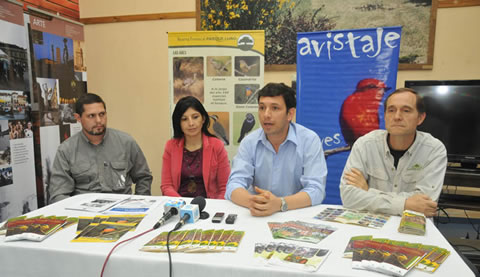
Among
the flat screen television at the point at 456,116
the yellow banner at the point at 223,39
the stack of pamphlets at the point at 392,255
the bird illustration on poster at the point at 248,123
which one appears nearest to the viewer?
the stack of pamphlets at the point at 392,255

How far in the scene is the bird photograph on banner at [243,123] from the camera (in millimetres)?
3064

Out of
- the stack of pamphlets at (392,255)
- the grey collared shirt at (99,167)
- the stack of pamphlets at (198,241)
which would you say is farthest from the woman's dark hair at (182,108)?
the stack of pamphlets at (392,255)

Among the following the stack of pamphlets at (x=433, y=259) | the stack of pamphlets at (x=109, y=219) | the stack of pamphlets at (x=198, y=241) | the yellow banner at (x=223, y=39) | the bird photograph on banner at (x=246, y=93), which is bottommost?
the stack of pamphlets at (x=109, y=219)

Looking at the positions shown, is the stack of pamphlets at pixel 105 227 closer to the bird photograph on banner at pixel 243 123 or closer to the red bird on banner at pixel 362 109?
the bird photograph on banner at pixel 243 123

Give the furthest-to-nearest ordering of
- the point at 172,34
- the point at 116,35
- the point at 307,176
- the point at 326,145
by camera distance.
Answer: the point at 116,35 → the point at 172,34 → the point at 326,145 → the point at 307,176

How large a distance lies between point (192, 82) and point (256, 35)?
828 mm

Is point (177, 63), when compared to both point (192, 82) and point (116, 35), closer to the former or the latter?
point (192, 82)

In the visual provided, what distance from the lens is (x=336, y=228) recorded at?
1.23 metres

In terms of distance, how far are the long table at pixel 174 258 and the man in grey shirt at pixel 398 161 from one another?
1.26ft

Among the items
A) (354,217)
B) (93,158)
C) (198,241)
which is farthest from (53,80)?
(354,217)

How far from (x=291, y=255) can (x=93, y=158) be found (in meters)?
1.93

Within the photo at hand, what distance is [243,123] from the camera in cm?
308

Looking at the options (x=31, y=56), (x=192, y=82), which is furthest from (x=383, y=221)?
(x=31, y=56)

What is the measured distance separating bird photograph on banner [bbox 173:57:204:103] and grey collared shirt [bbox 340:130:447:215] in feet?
5.93
